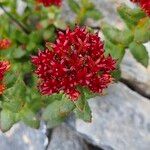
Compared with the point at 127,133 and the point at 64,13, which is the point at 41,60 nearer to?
the point at 127,133

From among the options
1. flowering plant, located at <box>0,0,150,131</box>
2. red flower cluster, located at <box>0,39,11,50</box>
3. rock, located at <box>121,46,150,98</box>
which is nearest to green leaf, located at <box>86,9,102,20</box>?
flowering plant, located at <box>0,0,150,131</box>

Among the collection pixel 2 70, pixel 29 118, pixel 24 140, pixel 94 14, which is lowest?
pixel 24 140

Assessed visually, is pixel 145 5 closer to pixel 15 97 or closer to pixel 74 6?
pixel 15 97

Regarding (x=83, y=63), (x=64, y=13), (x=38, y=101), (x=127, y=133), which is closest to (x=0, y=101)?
(x=38, y=101)

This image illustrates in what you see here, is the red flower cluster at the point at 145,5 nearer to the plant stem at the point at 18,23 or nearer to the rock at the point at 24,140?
the rock at the point at 24,140

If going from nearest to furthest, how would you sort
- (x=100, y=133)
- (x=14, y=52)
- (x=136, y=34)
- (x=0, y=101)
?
(x=0, y=101) → (x=136, y=34) → (x=100, y=133) → (x=14, y=52)

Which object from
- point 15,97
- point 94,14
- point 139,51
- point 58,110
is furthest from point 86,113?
point 94,14

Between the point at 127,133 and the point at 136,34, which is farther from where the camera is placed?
the point at 127,133
